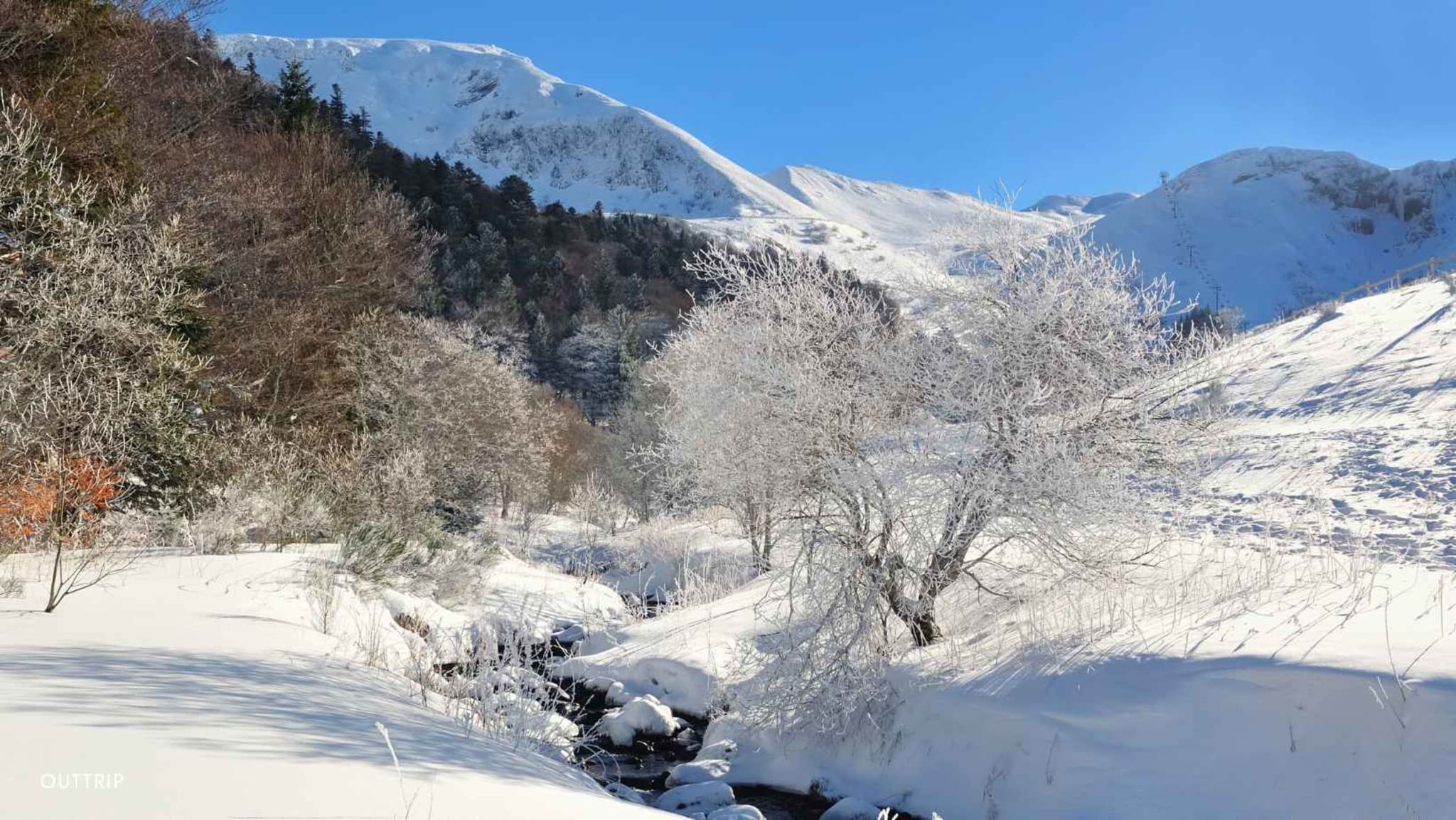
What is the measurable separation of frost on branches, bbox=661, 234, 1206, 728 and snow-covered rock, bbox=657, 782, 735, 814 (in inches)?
37.0

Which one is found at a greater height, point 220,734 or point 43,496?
point 43,496

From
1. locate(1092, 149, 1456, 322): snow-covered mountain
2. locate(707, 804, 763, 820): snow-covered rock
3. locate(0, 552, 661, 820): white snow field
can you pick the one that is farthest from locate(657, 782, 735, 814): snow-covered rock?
locate(1092, 149, 1456, 322): snow-covered mountain

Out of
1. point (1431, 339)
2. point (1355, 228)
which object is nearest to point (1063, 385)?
point (1431, 339)

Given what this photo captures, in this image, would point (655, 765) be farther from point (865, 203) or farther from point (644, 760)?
point (865, 203)

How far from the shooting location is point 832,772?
7.00 m

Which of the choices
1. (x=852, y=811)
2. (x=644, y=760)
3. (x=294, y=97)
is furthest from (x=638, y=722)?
(x=294, y=97)

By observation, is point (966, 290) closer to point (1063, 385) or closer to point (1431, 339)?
point (1063, 385)

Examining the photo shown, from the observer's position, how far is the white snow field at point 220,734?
2822 millimetres

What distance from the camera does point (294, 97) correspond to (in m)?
25.5

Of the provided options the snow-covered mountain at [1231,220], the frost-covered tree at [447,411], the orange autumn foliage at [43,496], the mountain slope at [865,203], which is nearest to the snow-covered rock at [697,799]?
the orange autumn foliage at [43,496]

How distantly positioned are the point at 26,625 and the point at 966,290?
7.97 meters

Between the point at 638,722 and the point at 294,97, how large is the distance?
24984mm

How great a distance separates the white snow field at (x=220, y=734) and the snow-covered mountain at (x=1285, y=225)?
10231 cm

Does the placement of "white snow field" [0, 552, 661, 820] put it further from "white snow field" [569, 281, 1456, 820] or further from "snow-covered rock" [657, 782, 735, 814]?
"white snow field" [569, 281, 1456, 820]
